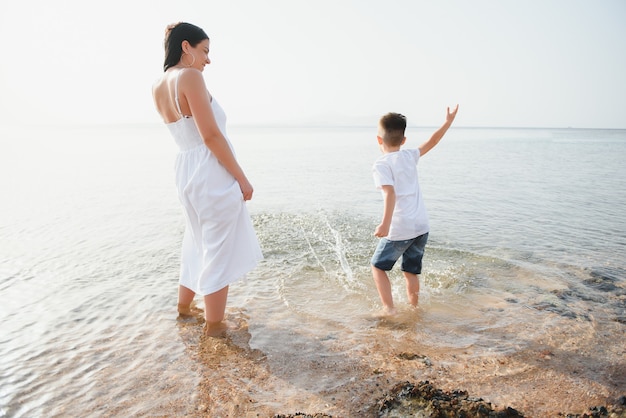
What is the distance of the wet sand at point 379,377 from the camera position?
251 cm

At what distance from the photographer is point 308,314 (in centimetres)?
395

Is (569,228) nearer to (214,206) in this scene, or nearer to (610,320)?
(610,320)

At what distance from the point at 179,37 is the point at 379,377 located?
274cm

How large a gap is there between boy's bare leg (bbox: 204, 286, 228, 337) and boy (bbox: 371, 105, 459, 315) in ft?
4.49

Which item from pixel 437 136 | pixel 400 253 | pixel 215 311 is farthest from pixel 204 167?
pixel 437 136

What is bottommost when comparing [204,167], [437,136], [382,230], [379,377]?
[379,377]

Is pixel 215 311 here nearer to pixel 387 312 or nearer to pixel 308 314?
pixel 308 314

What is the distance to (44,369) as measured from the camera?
3.03 meters

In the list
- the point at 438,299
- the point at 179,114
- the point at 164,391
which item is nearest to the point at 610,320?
the point at 438,299

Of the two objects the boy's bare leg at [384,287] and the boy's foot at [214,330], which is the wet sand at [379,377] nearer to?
the boy's foot at [214,330]

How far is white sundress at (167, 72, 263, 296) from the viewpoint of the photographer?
10.1 feet

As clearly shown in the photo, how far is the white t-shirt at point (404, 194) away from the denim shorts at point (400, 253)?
0.08 meters

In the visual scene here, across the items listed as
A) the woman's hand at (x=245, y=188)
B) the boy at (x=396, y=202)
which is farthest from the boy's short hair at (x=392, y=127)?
the woman's hand at (x=245, y=188)

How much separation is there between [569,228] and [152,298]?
21.4 ft
